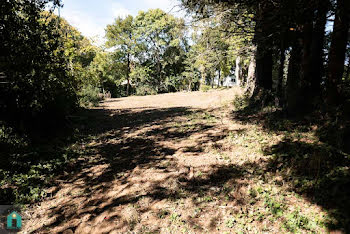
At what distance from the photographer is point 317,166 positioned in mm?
3566

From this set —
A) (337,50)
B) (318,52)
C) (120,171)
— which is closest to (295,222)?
(120,171)

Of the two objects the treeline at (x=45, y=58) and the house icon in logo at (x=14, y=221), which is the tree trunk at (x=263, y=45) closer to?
the treeline at (x=45, y=58)

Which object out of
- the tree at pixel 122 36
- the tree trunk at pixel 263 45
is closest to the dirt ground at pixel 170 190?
the tree trunk at pixel 263 45

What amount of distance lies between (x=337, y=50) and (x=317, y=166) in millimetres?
3126

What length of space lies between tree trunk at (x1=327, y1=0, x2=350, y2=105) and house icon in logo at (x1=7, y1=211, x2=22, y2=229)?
771 cm

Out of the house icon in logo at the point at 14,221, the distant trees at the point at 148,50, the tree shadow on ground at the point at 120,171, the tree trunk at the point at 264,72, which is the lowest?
the house icon in logo at the point at 14,221

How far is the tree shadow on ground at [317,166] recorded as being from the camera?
9.18 ft

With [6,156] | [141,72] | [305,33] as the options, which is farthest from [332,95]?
[141,72]

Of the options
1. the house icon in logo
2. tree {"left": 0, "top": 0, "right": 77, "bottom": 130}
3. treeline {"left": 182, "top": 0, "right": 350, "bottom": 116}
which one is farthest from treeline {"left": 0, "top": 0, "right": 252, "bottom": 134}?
the house icon in logo

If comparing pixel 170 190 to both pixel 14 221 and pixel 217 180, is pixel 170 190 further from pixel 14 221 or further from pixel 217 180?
pixel 14 221

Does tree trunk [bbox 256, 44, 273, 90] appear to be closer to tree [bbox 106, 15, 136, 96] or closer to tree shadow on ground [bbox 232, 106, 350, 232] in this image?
tree shadow on ground [bbox 232, 106, 350, 232]

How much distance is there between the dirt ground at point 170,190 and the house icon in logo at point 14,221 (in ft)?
0.64

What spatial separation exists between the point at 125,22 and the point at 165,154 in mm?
31810

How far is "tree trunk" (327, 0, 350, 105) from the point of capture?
4285 mm
